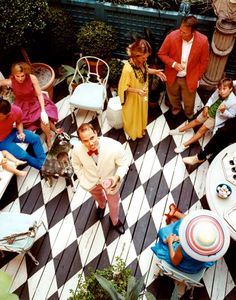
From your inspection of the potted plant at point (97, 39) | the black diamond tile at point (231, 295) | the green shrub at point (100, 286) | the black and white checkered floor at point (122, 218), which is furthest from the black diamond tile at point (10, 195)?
the black diamond tile at point (231, 295)

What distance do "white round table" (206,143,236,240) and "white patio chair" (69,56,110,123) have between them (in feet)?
5.78

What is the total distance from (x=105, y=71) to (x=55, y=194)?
78.8 inches

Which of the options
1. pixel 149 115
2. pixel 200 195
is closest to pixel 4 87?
pixel 149 115

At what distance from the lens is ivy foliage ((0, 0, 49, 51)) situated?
479 centimetres

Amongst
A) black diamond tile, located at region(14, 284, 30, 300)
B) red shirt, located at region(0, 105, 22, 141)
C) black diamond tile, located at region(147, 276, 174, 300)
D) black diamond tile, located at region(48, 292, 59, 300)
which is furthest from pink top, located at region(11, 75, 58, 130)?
black diamond tile, located at region(147, 276, 174, 300)

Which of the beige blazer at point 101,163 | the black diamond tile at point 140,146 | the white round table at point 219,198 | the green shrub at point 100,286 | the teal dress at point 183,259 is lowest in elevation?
the black diamond tile at point 140,146

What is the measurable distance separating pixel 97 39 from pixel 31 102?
4.26ft

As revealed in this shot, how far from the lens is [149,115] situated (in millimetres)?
5555

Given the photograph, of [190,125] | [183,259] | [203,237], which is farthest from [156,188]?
[203,237]

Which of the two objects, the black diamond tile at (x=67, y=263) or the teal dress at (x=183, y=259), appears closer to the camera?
the teal dress at (x=183, y=259)

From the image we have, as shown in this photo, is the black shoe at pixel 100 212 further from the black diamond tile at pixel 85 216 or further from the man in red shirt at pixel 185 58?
the man in red shirt at pixel 185 58

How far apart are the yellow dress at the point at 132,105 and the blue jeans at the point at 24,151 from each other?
1.12 metres

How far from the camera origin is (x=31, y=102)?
5.01 meters

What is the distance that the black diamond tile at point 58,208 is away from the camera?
464cm
